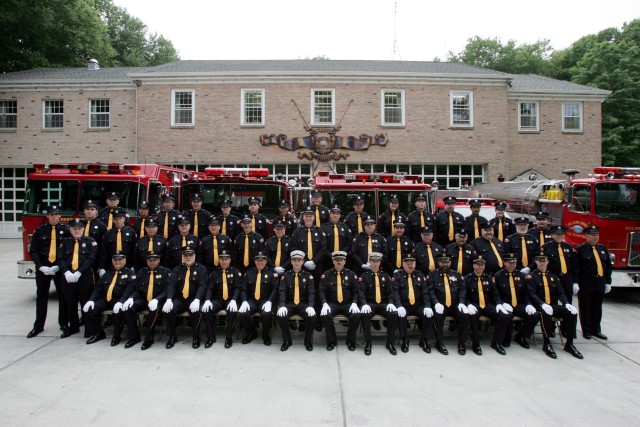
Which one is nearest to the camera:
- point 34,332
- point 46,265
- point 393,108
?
point 34,332

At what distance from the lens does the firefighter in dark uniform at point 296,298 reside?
650 cm

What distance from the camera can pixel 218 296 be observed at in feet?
22.5

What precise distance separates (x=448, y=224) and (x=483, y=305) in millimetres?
1958

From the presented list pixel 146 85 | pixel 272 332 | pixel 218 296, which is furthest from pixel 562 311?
pixel 146 85

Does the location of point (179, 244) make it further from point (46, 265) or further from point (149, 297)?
point (46, 265)

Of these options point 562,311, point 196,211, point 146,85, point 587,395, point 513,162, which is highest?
point 146,85

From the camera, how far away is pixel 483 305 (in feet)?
21.7

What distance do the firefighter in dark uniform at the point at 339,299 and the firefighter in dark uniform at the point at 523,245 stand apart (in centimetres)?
287

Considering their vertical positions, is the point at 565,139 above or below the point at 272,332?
above

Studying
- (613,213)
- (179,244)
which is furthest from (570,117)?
(179,244)

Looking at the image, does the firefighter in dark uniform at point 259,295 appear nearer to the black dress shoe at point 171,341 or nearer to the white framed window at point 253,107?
the black dress shoe at point 171,341

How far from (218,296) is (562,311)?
5126 mm

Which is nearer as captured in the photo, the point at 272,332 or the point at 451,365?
the point at 451,365

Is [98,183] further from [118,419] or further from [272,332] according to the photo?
[118,419]
